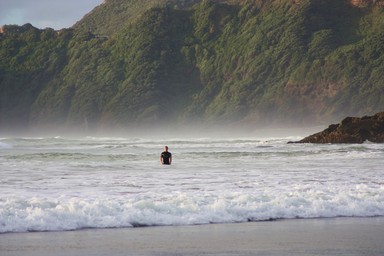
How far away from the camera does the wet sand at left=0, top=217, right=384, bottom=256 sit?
11.9m

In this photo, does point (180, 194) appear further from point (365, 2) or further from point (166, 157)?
point (365, 2)

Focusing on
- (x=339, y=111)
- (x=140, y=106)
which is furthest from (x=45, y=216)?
(x=140, y=106)

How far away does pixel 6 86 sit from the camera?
13850cm

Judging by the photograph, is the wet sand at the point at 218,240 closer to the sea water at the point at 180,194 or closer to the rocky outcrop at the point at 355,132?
the sea water at the point at 180,194

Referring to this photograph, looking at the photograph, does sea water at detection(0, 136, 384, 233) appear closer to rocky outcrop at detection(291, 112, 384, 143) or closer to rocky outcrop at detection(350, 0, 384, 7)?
rocky outcrop at detection(291, 112, 384, 143)

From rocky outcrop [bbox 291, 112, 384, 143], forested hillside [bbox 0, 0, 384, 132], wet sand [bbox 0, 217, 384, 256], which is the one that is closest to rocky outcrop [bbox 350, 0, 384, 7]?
forested hillside [bbox 0, 0, 384, 132]

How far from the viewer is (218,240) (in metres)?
12.9

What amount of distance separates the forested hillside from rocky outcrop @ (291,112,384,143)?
135 ft

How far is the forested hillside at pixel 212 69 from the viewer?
10388 cm

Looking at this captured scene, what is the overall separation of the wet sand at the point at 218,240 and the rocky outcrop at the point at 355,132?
36994mm

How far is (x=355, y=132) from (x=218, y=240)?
40.5 m

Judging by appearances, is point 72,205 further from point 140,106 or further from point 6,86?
point 6,86

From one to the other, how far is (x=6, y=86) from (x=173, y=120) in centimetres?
3839

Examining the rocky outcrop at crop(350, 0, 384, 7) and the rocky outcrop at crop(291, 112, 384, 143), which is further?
the rocky outcrop at crop(350, 0, 384, 7)
